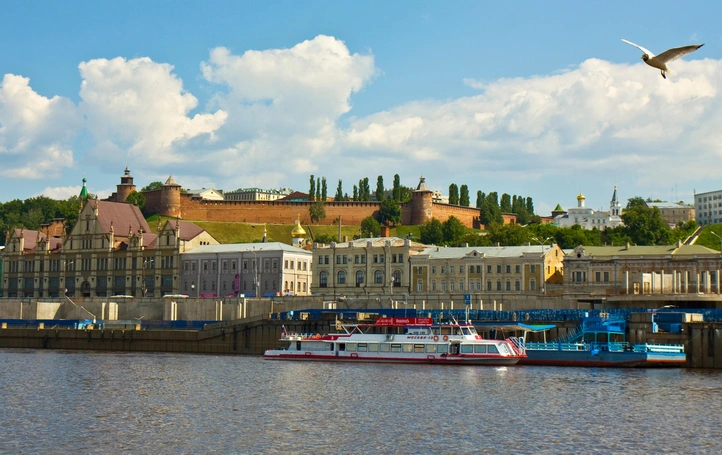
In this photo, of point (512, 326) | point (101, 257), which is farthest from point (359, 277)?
point (512, 326)

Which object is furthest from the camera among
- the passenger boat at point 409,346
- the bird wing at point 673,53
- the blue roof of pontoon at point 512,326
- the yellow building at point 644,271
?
the yellow building at point 644,271

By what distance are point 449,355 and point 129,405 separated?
34.5 metres

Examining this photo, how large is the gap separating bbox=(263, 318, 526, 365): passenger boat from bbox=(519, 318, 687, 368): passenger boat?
7.42ft

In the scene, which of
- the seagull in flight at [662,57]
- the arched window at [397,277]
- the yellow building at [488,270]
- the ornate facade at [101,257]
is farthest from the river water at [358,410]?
the ornate facade at [101,257]

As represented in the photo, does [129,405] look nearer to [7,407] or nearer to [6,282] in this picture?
[7,407]

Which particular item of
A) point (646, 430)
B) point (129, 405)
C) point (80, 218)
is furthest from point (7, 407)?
point (80, 218)

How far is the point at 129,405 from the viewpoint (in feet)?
205

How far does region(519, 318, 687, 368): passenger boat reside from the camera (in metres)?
86.6

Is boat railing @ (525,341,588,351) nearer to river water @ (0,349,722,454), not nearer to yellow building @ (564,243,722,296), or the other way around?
river water @ (0,349,722,454)

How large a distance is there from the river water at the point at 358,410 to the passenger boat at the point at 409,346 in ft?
7.89

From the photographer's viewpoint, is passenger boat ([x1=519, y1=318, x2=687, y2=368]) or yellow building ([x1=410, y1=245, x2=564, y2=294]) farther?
yellow building ([x1=410, y1=245, x2=564, y2=294])

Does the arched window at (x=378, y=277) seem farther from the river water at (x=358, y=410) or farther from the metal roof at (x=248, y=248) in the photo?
the river water at (x=358, y=410)

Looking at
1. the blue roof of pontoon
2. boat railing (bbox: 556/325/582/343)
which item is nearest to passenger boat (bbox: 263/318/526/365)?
the blue roof of pontoon

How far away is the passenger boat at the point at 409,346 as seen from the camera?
8862 cm
